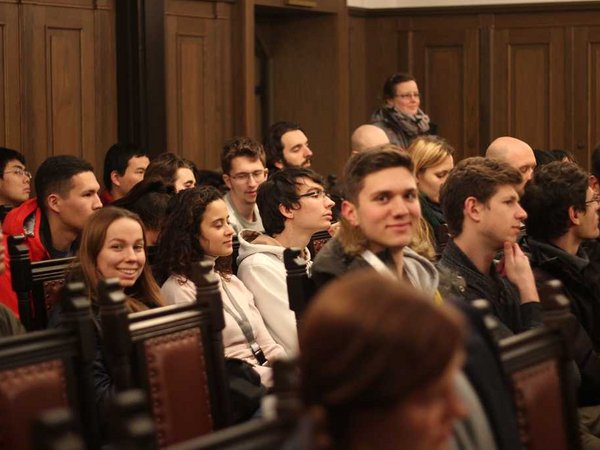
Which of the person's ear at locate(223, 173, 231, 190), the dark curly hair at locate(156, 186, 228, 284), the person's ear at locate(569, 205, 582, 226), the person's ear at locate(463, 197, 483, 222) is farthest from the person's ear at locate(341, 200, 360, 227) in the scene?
the person's ear at locate(223, 173, 231, 190)

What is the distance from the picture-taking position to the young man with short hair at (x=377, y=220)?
3.16m

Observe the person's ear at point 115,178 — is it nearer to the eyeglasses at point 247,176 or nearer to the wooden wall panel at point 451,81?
the eyeglasses at point 247,176

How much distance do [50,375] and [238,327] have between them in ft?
4.76

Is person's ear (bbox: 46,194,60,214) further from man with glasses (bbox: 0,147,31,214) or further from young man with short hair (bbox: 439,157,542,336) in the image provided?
young man with short hair (bbox: 439,157,542,336)

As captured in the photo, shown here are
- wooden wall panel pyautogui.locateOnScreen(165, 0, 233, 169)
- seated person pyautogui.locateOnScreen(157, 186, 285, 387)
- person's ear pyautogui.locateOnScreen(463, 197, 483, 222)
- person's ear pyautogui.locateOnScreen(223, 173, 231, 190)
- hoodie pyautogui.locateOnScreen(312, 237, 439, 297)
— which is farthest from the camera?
wooden wall panel pyautogui.locateOnScreen(165, 0, 233, 169)

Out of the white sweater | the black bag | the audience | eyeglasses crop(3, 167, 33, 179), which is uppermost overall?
the audience

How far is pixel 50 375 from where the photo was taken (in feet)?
8.76

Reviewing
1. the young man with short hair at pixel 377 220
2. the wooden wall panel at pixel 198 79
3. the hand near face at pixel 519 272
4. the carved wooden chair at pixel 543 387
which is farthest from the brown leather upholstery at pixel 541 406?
the wooden wall panel at pixel 198 79

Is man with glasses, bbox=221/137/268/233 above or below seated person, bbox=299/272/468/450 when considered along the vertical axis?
above

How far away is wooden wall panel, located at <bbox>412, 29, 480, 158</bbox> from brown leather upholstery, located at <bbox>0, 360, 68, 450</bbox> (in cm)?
803

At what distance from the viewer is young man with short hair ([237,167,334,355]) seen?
14.0ft

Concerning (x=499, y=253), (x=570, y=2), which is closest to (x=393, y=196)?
(x=499, y=253)

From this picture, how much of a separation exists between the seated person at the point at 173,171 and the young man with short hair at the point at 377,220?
2710 millimetres

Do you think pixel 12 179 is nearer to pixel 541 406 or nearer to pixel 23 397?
pixel 23 397
